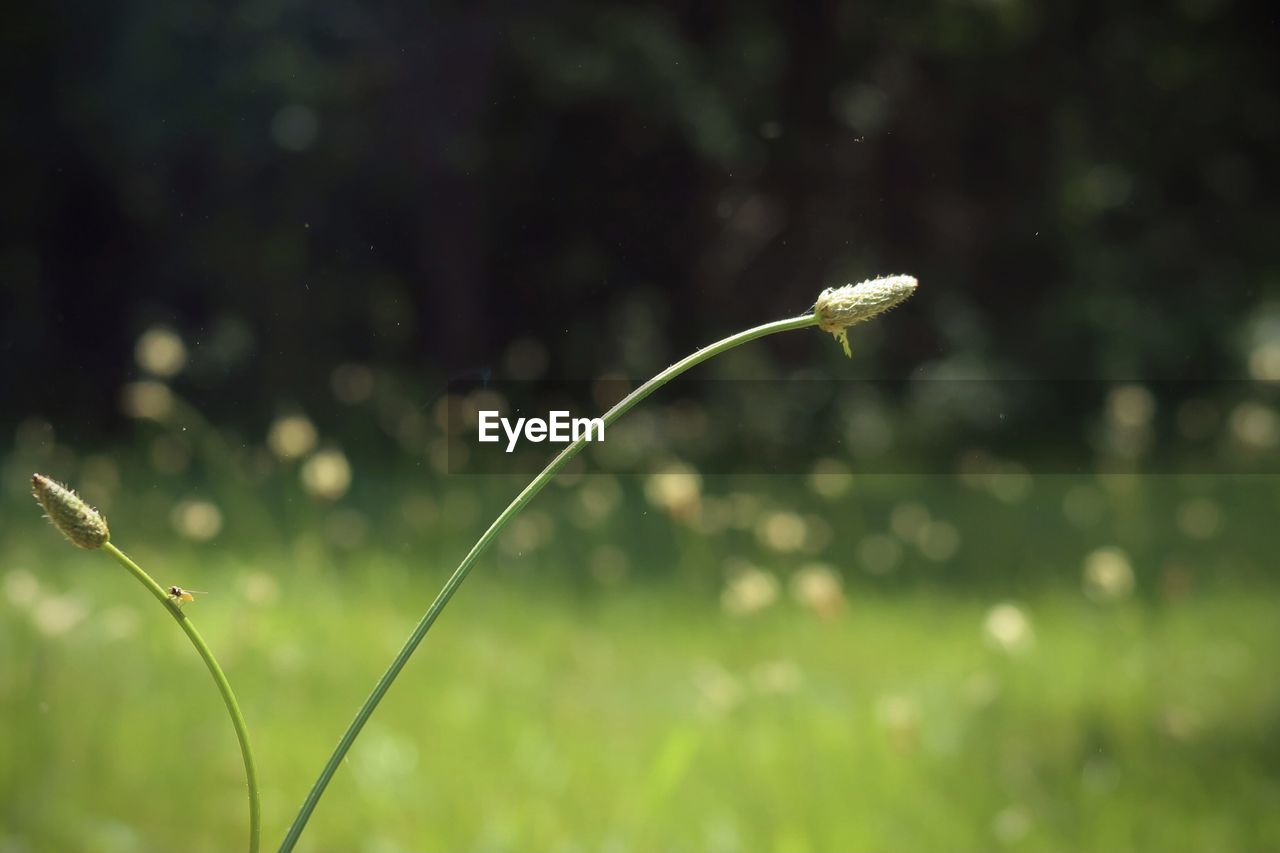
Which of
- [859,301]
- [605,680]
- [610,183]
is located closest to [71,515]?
[859,301]

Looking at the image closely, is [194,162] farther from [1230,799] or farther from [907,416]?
[1230,799]

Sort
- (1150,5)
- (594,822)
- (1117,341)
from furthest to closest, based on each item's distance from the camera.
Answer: (1117,341) → (1150,5) → (594,822)

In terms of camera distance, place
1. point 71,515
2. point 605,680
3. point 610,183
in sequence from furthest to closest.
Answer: point 605,680 → point 610,183 → point 71,515

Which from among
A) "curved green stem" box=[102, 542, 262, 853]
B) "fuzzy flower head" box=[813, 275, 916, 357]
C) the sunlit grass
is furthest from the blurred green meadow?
"fuzzy flower head" box=[813, 275, 916, 357]

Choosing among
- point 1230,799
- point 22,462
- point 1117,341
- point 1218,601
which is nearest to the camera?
point 1230,799

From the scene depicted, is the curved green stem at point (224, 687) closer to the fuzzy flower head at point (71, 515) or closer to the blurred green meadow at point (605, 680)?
the fuzzy flower head at point (71, 515)

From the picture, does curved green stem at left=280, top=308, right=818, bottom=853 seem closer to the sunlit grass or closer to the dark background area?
the sunlit grass

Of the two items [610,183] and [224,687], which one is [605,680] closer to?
[610,183]

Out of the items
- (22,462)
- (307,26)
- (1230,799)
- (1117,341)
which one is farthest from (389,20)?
(1117,341)
